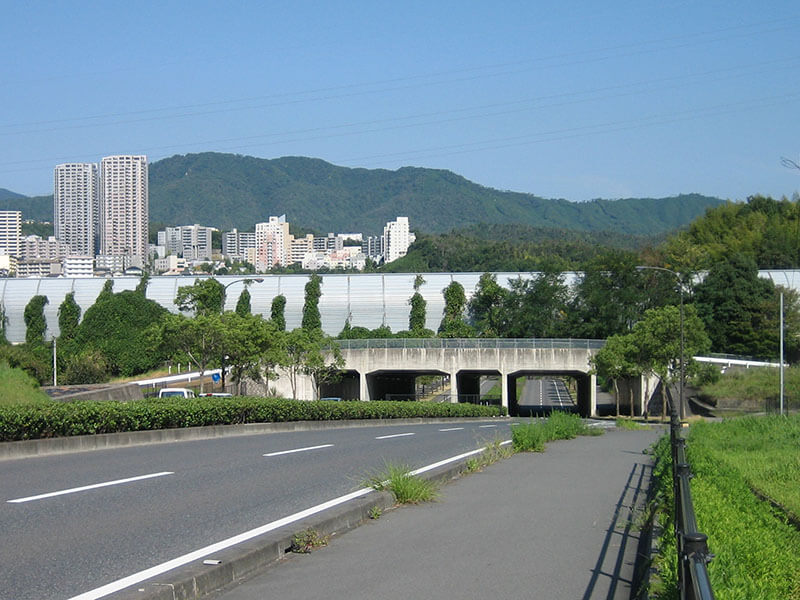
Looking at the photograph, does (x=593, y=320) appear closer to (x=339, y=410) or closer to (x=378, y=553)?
(x=339, y=410)

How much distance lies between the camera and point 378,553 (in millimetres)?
7953

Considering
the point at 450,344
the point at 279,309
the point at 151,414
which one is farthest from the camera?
the point at 279,309

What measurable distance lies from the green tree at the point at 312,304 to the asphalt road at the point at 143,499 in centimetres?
6244

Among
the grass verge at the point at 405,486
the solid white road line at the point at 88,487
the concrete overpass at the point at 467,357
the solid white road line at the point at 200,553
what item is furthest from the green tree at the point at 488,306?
the solid white road line at the point at 200,553

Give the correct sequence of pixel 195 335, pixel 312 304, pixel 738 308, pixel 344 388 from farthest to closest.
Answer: pixel 312 304 < pixel 738 308 < pixel 344 388 < pixel 195 335

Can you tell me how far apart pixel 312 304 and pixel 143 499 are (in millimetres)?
71744

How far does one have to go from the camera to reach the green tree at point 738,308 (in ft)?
247

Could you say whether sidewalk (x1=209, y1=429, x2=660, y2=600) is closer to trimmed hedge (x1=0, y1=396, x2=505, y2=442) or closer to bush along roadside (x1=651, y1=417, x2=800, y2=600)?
bush along roadside (x1=651, y1=417, x2=800, y2=600)

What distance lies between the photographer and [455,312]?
82.6 metres

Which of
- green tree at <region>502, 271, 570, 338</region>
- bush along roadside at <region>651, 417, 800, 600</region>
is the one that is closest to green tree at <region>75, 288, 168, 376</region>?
green tree at <region>502, 271, 570, 338</region>

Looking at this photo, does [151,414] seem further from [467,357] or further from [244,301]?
[244,301]

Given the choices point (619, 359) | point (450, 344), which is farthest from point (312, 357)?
point (619, 359)

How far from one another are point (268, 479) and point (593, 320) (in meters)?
67.1

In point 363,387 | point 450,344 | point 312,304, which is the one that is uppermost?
point 312,304
